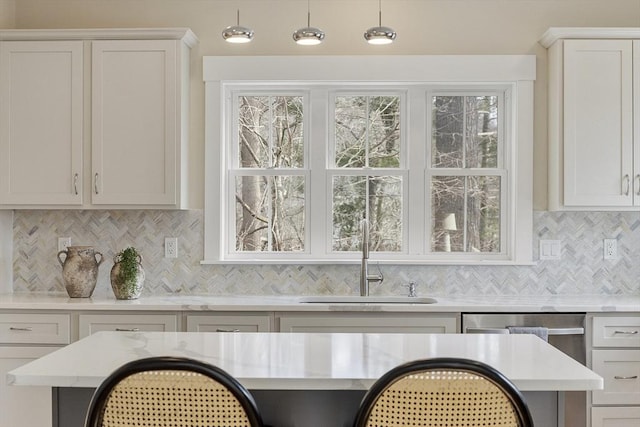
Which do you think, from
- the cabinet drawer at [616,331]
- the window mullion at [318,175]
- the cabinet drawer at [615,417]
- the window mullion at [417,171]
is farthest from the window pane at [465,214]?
the cabinet drawer at [615,417]

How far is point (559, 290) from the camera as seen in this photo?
12.6ft

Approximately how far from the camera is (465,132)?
3.99 m

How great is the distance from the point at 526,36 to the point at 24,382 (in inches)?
133

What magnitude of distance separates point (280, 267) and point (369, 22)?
1617 millimetres

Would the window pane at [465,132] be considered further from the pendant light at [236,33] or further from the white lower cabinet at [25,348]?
the white lower cabinet at [25,348]

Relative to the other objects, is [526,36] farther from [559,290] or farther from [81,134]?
[81,134]

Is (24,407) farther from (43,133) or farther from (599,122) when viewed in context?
(599,122)

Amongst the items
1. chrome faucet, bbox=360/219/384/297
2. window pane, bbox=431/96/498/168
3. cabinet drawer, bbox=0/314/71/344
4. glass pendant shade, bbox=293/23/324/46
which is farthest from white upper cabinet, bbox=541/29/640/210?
cabinet drawer, bbox=0/314/71/344

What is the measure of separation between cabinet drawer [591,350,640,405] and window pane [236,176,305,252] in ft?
6.01

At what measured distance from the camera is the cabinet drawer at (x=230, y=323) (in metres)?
3.33

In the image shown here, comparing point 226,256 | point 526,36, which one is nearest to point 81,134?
point 226,256

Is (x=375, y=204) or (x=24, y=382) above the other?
(x=375, y=204)

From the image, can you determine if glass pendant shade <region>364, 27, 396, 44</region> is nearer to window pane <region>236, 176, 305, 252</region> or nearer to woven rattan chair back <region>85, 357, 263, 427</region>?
window pane <region>236, 176, 305, 252</region>

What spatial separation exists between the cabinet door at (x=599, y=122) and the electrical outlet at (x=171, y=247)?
235 cm
